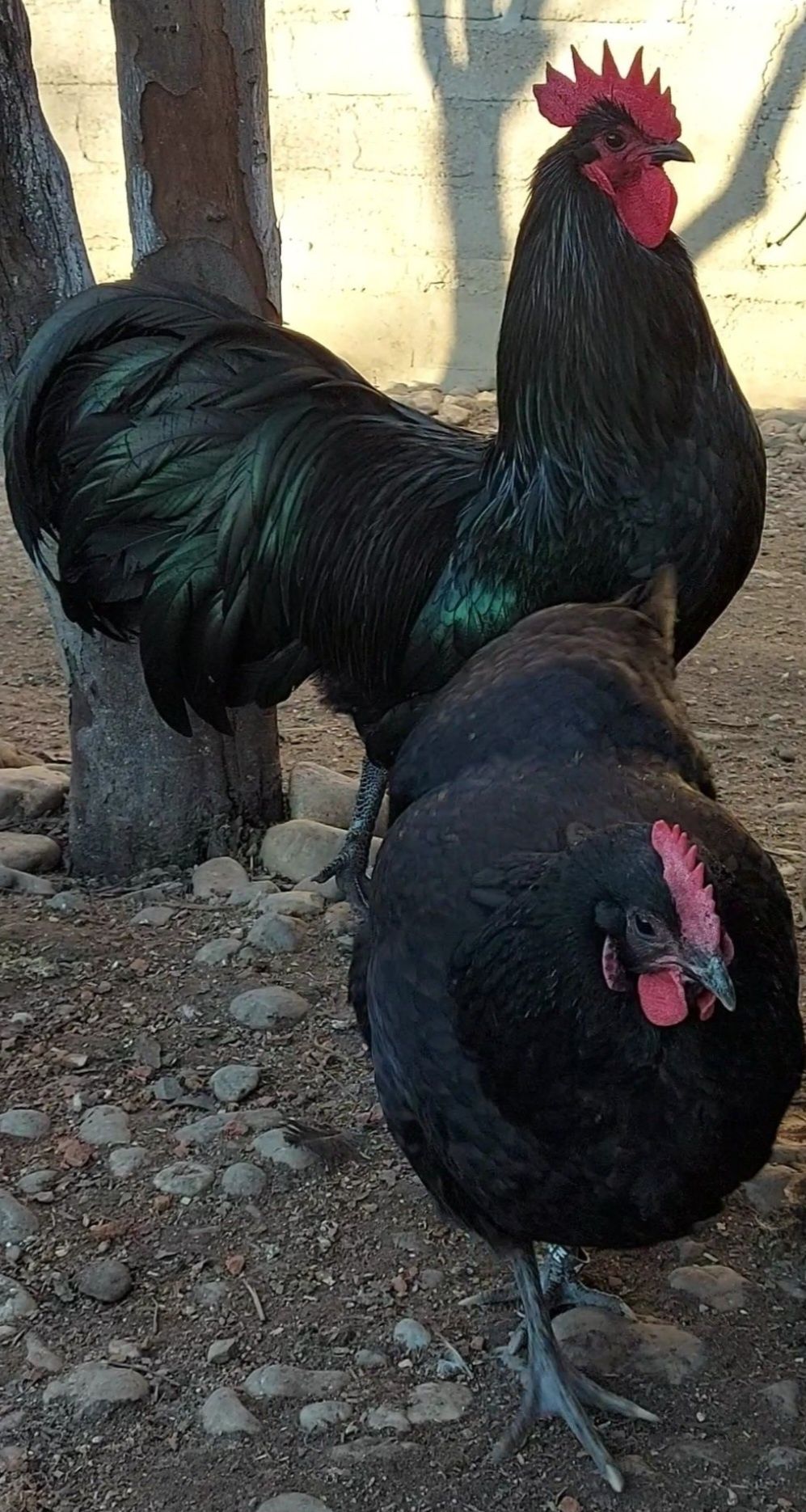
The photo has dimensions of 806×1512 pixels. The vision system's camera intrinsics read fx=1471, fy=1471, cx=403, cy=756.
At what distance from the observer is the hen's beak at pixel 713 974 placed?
199 cm

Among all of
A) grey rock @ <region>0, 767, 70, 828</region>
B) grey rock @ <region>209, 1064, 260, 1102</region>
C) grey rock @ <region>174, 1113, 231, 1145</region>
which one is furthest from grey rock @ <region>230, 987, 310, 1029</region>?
grey rock @ <region>0, 767, 70, 828</region>

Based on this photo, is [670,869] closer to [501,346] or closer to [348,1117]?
[348,1117]

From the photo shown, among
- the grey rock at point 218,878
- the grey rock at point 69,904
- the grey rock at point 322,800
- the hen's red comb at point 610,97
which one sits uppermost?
the hen's red comb at point 610,97

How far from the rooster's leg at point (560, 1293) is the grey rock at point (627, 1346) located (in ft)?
0.06

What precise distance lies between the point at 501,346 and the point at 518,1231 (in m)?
2.25

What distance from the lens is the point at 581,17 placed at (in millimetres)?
7703

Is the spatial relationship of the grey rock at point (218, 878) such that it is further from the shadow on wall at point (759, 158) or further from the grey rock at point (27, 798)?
the shadow on wall at point (759, 158)

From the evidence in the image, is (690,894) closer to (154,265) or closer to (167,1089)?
(167,1089)

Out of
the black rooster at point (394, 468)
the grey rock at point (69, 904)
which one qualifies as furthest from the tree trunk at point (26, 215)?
the grey rock at point (69, 904)

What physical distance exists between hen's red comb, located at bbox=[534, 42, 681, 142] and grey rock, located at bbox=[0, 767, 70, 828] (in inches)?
97.0

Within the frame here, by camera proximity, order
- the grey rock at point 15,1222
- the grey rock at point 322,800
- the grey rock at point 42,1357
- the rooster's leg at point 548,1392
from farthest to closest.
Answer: the grey rock at point 322,800 → the grey rock at point 15,1222 → the grey rock at point 42,1357 → the rooster's leg at point 548,1392

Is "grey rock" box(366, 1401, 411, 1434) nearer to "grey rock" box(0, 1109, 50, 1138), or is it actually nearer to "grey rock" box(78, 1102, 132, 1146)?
"grey rock" box(78, 1102, 132, 1146)

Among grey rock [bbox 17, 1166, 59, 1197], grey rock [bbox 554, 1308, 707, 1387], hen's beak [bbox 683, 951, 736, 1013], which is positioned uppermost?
hen's beak [bbox 683, 951, 736, 1013]

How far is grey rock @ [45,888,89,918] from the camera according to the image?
4.07 meters
